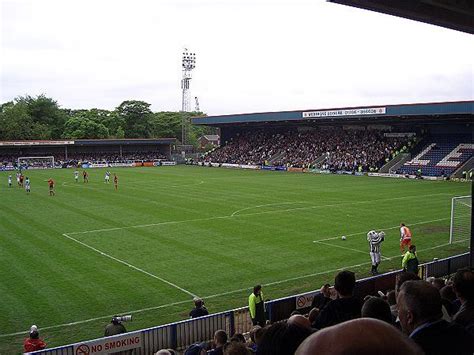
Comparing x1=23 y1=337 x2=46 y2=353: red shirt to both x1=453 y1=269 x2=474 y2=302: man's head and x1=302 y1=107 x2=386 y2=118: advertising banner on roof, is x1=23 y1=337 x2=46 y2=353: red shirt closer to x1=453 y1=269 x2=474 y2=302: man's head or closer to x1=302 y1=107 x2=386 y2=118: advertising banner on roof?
x1=453 y1=269 x2=474 y2=302: man's head

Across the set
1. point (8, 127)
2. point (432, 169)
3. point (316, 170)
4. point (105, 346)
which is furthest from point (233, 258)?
point (8, 127)

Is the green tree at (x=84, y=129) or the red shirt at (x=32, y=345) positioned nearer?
the red shirt at (x=32, y=345)

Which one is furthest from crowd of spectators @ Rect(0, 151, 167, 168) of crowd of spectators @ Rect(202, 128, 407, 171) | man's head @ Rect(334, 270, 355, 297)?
man's head @ Rect(334, 270, 355, 297)

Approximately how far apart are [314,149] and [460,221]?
149ft

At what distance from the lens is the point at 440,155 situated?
188ft

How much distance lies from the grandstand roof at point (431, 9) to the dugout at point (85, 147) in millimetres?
74439

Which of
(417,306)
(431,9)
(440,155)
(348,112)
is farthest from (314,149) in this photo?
(417,306)

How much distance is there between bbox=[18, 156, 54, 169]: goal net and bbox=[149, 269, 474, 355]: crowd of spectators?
76647 millimetres

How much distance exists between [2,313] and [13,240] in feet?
33.6

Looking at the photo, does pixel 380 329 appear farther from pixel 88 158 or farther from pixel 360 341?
pixel 88 158

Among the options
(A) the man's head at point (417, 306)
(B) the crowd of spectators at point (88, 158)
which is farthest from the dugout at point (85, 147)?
(A) the man's head at point (417, 306)

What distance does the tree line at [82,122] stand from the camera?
10369 cm

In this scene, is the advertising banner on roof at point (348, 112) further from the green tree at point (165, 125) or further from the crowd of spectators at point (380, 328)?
the green tree at point (165, 125)

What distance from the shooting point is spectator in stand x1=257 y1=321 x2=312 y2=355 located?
9.36ft
